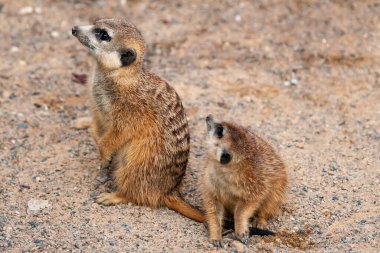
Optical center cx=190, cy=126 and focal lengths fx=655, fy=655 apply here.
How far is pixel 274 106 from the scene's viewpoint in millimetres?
4605

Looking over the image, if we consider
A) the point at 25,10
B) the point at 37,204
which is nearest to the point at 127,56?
the point at 37,204

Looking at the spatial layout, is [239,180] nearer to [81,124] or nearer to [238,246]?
[238,246]

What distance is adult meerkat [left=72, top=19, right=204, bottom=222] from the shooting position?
3.55 metres

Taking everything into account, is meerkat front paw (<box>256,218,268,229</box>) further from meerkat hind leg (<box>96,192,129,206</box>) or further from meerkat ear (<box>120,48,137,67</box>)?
meerkat ear (<box>120,48,137,67</box>)

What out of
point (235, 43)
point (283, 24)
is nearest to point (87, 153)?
point (235, 43)

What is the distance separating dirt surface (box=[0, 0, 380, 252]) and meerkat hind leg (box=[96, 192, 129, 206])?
1.7 inches

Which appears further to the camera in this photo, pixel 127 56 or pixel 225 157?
pixel 127 56

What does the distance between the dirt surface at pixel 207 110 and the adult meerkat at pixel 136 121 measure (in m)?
0.12

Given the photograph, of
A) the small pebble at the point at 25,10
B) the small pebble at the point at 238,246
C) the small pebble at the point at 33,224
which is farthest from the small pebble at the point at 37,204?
the small pebble at the point at 25,10

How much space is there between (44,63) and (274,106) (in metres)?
1.83

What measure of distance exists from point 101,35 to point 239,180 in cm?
109

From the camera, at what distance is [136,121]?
3586mm

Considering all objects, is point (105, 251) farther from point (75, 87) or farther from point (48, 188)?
point (75, 87)

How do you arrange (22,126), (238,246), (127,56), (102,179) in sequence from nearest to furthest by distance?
(238,246) < (127,56) < (102,179) < (22,126)
